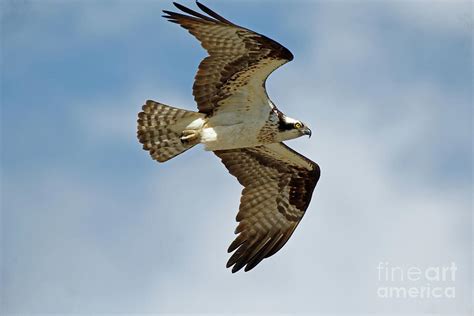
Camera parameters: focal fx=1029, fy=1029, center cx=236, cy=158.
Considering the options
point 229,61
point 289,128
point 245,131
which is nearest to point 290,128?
point 289,128

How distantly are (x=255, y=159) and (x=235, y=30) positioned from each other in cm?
228

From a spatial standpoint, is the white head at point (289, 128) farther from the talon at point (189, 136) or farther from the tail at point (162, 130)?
the tail at point (162, 130)

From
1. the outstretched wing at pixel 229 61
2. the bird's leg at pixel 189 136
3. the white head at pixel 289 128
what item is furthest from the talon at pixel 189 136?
the white head at pixel 289 128

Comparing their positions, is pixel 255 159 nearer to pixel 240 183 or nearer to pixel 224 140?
pixel 240 183

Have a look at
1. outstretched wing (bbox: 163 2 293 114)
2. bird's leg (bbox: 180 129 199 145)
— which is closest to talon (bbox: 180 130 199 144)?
bird's leg (bbox: 180 129 199 145)

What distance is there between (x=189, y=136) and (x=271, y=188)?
1.66m

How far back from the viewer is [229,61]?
11453 mm

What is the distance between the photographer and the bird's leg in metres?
11.9

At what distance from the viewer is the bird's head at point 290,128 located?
11742mm

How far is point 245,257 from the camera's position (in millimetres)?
12258

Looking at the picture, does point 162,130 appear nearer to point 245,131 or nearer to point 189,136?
point 189,136

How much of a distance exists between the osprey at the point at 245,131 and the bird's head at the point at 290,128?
1 centimetres

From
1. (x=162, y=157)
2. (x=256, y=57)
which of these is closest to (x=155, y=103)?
(x=162, y=157)

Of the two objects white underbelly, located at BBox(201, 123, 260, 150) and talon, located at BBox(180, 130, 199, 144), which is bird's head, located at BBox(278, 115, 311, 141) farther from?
talon, located at BBox(180, 130, 199, 144)
